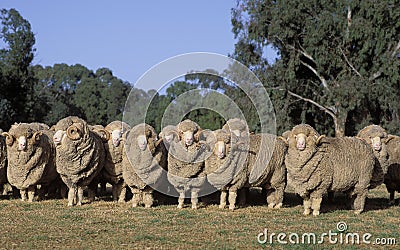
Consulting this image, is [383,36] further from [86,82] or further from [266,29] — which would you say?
[86,82]

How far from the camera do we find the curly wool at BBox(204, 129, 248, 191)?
487 inches

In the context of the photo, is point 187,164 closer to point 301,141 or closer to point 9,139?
point 301,141

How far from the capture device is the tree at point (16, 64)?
36000mm

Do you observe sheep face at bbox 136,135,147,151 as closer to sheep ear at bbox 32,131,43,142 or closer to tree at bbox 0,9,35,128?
sheep ear at bbox 32,131,43,142

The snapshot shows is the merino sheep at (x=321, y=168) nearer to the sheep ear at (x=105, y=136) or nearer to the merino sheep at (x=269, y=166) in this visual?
the merino sheep at (x=269, y=166)

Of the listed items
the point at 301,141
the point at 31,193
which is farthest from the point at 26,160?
the point at 301,141

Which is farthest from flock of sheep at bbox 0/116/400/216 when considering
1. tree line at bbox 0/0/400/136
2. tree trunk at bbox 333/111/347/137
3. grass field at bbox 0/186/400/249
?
tree trunk at bbox 333/111/347/137

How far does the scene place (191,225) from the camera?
1042 centimetres

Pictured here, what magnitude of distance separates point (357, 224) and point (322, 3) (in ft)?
64.3

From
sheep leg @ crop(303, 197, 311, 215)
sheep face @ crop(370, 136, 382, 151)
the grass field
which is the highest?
sheep face @ crop(370, 136, 382, 151)

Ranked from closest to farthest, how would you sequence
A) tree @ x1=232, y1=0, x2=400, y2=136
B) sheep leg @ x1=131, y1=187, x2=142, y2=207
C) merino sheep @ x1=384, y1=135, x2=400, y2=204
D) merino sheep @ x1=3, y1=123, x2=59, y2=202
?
sheep leg @ x1=131, y1=187, x2=142, y2=207, merino sheep @ x1=3, y1=123, x2=59, y2=202, merino sheep @ x1=384, y1=135, x2=400, y2=204, tree @ x1=232, y1=0, x2=400, y2=136

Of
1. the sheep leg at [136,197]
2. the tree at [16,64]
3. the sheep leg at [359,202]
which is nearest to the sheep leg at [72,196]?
the sheep leg at [136,197]

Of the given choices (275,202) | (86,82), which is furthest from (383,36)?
(86,82)

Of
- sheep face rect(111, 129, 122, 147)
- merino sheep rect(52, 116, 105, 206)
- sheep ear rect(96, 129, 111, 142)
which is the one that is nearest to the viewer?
merino sheep rect(52, 116, 105, 206)
